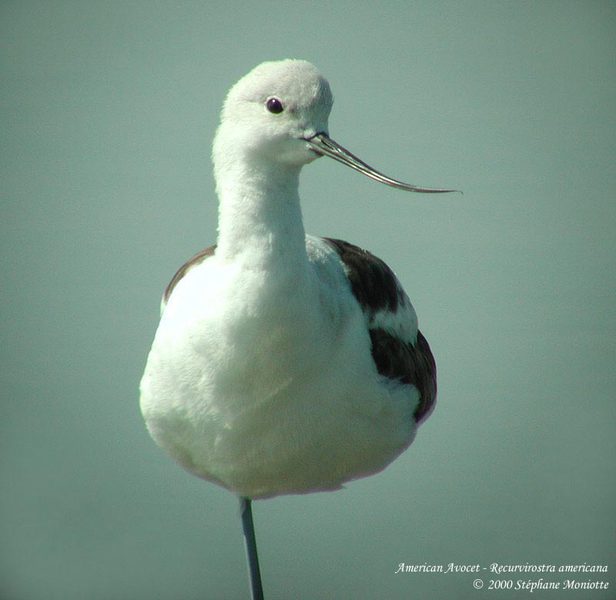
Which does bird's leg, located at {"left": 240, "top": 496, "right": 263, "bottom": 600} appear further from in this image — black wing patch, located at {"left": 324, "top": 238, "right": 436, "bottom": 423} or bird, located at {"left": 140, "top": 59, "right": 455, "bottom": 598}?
black wing patch, located at {"left": 324, "top": 238, "right": 436, "bottom": 423}

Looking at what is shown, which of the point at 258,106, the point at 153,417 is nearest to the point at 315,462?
the point at 153,417

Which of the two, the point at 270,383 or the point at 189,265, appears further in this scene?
the point at 189,265

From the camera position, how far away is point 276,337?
457 cm

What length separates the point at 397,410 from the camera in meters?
5.19

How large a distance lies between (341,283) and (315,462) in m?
0.74

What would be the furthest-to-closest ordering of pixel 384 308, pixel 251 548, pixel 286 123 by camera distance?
pixel 251 548 → pixel 384 308 → pixel 286 123

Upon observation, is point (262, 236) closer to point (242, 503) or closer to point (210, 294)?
point (210, 294)

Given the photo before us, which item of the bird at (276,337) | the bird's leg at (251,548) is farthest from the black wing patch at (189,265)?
the bird's leg at (251,548)

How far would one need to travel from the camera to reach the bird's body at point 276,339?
446cm

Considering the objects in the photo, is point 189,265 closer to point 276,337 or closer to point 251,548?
point 276,337

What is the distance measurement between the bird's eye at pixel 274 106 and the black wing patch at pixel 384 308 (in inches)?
37.0

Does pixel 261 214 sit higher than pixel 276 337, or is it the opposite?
pixel 261 214

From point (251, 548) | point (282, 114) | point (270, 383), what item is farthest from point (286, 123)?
point (251, 548)

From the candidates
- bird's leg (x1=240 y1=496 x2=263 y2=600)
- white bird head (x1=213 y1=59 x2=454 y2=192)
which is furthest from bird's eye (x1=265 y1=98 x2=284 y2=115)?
bird's leg (x1=240 y1=496 x2=263 y2=600)
